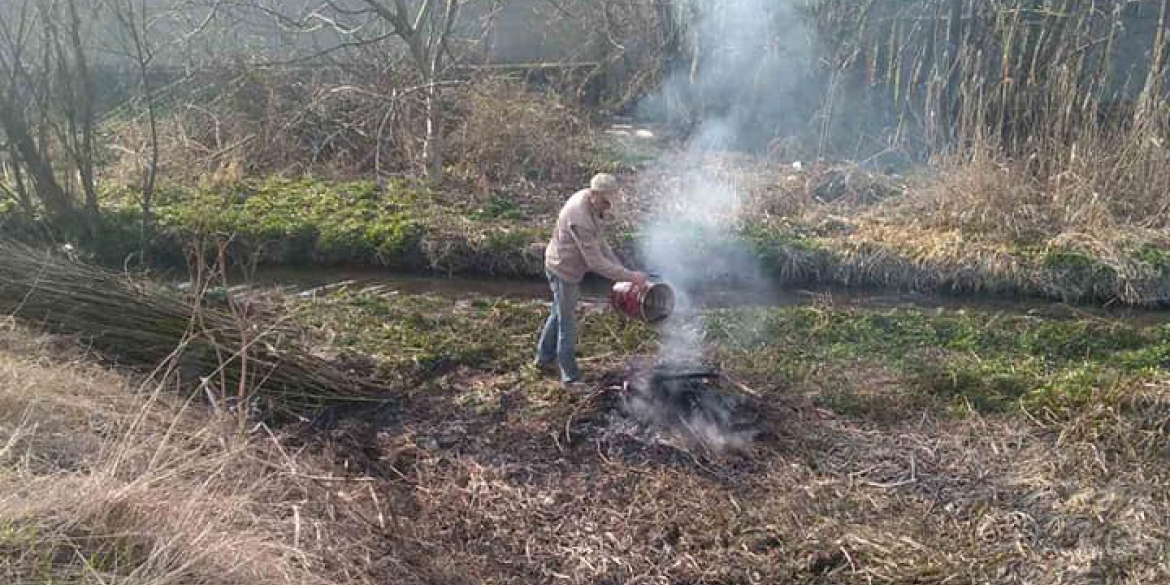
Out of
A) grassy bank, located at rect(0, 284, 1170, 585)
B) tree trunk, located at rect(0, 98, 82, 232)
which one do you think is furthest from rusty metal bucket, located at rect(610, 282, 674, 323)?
tree trunk, located at rect(0, 98, 82, 232)

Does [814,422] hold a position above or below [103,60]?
below

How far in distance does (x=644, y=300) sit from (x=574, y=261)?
0.47 meters

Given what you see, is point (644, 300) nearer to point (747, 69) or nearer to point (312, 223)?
point (312, 223)

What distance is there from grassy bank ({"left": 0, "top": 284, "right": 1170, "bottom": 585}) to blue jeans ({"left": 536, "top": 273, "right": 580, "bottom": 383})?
196 mm

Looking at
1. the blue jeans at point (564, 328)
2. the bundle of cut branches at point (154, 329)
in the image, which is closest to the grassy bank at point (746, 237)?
the bundle of cut branches at point (154, 329)

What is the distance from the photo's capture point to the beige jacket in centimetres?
580

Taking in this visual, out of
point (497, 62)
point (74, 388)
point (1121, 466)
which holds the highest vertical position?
point (497, 62)

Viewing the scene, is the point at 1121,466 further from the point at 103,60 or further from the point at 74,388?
the point at 103,60

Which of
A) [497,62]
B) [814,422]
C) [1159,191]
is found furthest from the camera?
[497,62]

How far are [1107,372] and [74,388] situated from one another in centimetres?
589

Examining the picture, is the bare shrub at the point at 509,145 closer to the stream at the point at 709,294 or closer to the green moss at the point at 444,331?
the stream at the point at 709,294

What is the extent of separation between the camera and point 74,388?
5.04 meters

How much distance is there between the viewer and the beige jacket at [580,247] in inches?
228

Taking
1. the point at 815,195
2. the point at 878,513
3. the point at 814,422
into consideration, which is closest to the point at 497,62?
the point at 815,195
